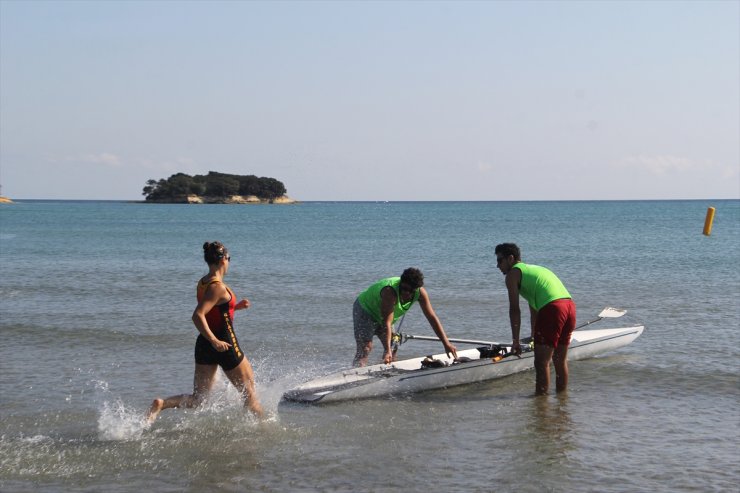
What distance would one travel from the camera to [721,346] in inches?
501

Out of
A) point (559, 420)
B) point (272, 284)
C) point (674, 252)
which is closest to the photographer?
point (559, 420)

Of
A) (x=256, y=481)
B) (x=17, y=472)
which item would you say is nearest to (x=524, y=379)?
(x=256, y=481)

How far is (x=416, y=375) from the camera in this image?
32.9ft

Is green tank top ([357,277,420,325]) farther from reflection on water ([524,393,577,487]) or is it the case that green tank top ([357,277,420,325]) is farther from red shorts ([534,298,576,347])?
reflection on water ([524,393,577,487])

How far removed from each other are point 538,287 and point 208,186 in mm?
169667

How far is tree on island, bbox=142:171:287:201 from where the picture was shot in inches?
6860

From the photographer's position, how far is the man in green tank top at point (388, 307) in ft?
30.0

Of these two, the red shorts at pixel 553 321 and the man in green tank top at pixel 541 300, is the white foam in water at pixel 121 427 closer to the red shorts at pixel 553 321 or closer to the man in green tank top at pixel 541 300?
the man in green tank top at pixel 541 300

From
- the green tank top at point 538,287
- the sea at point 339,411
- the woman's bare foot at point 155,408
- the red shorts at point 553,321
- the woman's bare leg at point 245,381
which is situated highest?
the green tank top at point 538,287

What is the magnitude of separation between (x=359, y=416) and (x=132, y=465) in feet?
8.33

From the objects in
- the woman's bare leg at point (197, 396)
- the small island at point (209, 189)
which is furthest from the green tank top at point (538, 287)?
the small island at point (209, 189)

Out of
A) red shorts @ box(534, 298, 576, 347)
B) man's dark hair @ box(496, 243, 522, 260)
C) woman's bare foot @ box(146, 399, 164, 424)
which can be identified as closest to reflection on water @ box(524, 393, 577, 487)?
red shorts @ box(534, 298, 576, 347)

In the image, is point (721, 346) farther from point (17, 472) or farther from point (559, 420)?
point (17, 472)

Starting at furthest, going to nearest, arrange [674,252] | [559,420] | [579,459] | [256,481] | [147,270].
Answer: [674,252], [147,270], [559,420], [579,459], [256,481]
